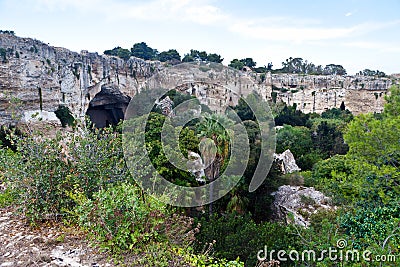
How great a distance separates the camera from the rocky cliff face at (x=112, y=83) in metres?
17.5

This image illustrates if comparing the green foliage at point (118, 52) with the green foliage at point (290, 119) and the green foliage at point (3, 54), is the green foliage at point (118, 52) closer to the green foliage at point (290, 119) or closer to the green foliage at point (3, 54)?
the green foliage at point (290, 119)

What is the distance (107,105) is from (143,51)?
29771mm

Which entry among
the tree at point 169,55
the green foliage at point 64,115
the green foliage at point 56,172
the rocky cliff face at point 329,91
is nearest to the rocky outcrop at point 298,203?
the green foliage at point 56,172

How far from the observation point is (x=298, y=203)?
12367 mm

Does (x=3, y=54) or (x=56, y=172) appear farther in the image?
(x=3, y=54)

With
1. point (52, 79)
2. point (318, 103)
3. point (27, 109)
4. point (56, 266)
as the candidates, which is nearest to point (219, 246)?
point (56, 266)

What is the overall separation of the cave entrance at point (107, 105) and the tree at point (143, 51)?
24007 millimetres

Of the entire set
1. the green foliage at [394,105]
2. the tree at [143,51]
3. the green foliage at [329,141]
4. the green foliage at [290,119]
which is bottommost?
the green foliage at [329,141]

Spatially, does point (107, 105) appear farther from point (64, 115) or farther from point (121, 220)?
point (121, 220)

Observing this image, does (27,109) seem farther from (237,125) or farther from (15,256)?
(15,256)

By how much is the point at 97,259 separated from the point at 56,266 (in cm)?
39

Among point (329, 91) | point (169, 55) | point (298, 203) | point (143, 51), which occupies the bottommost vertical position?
point (298, 203)

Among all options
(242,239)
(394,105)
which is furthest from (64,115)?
(394,105)

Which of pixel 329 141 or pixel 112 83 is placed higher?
pixel 112 83
